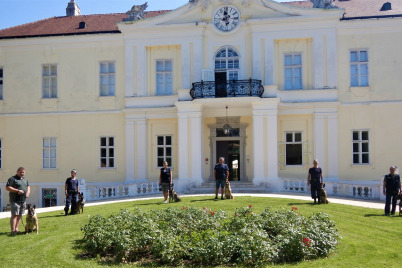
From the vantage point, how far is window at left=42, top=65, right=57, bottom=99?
78.4 ft

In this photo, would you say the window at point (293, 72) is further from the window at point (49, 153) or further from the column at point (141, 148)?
the window at point (49, 153)

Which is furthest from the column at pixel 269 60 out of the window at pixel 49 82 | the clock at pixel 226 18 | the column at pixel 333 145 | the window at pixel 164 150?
the window at pixel 49 82

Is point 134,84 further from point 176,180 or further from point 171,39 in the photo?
point 176,180

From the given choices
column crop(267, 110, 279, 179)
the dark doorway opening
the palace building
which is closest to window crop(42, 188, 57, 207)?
the palace building

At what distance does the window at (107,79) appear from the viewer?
2344 cm

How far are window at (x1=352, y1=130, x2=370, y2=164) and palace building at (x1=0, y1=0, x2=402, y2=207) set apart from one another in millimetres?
50

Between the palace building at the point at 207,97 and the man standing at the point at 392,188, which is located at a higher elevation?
the palace building at the point at 207,97

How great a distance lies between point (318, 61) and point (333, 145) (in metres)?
4.27

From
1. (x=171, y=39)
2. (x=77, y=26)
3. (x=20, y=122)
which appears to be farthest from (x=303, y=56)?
(x=20, y=122)

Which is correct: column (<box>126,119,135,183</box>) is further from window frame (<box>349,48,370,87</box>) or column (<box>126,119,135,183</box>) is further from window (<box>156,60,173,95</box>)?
window frame (<box>349,48,370,87</box>)

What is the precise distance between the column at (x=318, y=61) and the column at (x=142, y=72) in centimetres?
881

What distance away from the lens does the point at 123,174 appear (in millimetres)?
22953

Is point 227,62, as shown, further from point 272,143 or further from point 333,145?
point 333,145

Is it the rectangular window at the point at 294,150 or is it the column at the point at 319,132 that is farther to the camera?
the rectangular window at the point at 294,150
